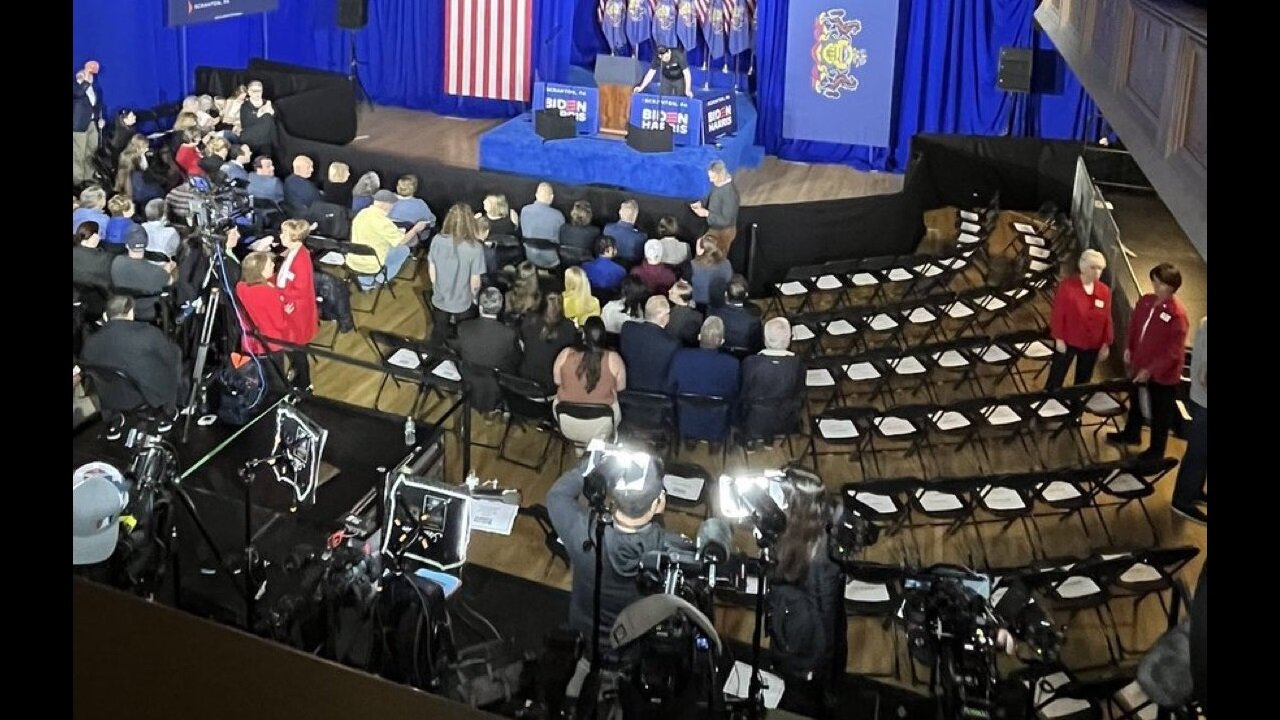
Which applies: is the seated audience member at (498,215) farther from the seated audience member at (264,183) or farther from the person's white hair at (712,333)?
the person's white hair at (712,333)

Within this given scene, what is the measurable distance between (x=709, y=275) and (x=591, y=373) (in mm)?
2187

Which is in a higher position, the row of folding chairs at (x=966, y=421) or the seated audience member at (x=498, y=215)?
the seated audience member at (x=498, y=215)

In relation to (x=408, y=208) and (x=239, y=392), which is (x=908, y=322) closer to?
(x=408, y=208)

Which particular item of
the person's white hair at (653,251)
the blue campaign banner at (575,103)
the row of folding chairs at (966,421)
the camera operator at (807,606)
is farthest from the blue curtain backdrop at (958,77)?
the camera operator at (807,606)

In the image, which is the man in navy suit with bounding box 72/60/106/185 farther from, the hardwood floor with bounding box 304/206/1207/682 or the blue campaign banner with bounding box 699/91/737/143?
the blue campaign banner with bounding box 699/91/737/143

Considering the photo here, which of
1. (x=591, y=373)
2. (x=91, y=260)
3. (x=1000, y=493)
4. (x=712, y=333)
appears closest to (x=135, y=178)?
(x=91, y=260)

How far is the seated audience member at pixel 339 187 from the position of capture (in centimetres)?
1045

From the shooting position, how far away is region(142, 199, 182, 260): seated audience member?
27.5 ft

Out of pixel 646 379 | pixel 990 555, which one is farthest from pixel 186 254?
pixel 990 555

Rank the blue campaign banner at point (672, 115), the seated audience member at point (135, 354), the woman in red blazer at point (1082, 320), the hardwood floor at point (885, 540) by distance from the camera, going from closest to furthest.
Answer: the hardwood floor at point (885, 540)
the seated audience member at point (135, 354)
the woman in red blazer at point (1082, 320)
the blue campaign banner at point (672, 115)

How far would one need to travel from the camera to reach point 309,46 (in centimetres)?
1652

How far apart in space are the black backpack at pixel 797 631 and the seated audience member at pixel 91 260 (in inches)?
197

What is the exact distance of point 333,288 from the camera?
8.30m

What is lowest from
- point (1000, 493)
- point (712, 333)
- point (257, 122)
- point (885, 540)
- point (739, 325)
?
point (885, 540)
